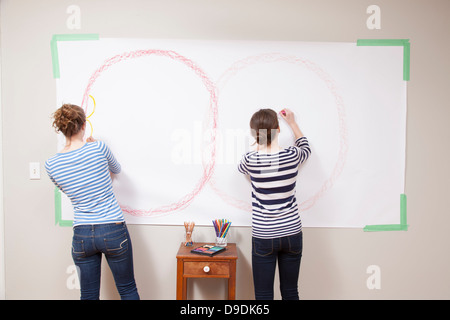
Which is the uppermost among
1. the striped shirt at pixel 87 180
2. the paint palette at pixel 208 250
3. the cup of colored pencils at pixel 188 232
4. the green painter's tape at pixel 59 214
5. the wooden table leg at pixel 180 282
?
the striped shirt at pixel 87 180

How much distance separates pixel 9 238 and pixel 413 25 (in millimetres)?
2536

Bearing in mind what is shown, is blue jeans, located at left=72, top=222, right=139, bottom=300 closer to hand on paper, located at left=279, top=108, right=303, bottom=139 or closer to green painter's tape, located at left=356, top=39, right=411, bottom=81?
hand on paper, located at left=279, top=108, right=303, bottom=139

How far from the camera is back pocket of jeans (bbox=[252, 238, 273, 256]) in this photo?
1327 mm

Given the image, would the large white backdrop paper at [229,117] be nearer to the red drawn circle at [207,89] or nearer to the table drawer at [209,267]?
the red drawn circle at [207,89]

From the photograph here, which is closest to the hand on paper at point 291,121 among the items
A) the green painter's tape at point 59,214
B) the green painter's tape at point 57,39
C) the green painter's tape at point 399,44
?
the green painter's tape at point 399,44

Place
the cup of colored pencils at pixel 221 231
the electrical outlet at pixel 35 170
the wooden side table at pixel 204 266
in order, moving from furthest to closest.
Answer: the electrical outlet at pixel 35 170
the cup of colored pencils at pixel 221 231
the wooden side table at pixel 204 266

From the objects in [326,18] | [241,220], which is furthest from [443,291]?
[326,18]

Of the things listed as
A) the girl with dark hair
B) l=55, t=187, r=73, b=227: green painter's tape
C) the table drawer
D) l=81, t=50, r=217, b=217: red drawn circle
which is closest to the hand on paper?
the girl with dark hair

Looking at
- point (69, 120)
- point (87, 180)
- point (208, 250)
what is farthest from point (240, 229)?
point (69, 120)

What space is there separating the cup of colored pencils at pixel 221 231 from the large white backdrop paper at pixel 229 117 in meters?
0.09

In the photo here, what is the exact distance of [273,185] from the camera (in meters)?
1.31

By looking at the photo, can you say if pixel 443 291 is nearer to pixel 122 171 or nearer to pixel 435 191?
pixel 435 191

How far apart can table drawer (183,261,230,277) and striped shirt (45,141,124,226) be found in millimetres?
400

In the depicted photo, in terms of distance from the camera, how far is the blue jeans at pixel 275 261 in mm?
1332
